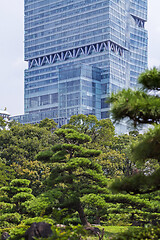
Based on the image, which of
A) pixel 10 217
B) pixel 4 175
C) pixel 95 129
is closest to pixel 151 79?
pixel 10 217

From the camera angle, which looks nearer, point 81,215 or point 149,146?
point 149,146

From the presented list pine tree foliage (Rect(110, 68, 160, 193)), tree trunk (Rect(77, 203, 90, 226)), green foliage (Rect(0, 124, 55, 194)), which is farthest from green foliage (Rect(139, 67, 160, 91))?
green foliage (Rect(0, 124, 55, 194))

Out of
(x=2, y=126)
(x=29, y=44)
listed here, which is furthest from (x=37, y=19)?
(x=2, y=126)

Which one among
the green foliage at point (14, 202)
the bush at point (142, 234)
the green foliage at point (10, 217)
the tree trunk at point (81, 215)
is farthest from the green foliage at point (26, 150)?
the bush at point (142, 234)

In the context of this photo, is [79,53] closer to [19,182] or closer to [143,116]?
[19,182]

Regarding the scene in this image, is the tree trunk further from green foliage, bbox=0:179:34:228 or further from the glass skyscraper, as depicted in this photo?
the glass skyscraper

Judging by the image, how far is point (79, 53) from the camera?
119312 mm

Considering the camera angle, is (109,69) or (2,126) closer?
(2,126)

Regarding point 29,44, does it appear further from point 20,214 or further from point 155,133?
point 155,133

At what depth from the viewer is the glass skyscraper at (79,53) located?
10419cm

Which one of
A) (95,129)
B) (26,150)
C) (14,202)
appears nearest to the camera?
(14,202)

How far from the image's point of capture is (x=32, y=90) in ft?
399

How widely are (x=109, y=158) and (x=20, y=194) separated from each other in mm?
12550

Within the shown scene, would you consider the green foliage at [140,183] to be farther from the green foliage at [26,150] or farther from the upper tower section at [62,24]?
the upper tower section at [62,24]
